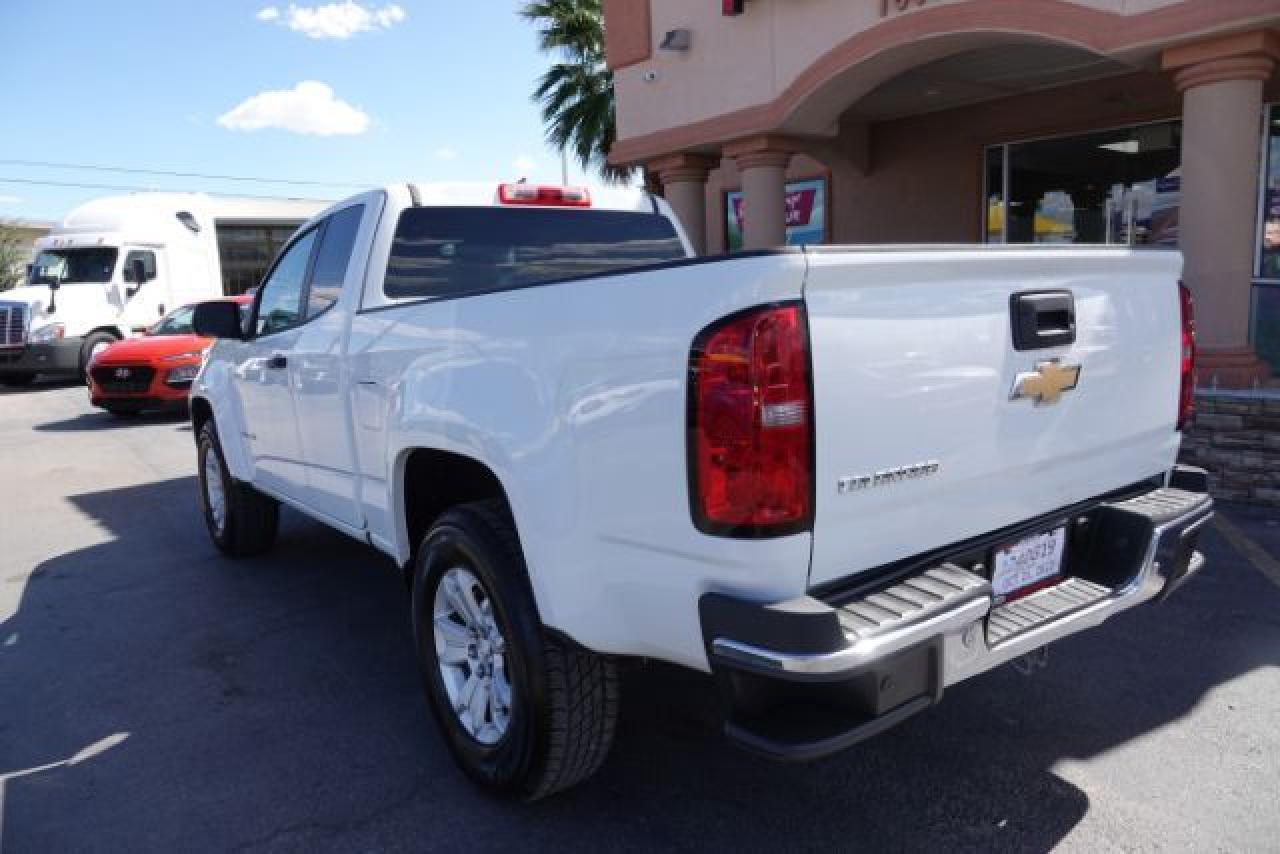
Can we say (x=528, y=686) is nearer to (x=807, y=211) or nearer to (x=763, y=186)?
(x=763, y=186)

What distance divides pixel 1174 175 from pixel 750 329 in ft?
30.7

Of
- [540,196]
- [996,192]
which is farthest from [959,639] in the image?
[996,192]

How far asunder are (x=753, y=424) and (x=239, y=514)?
4.41 meters

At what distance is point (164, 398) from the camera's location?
12.5 m

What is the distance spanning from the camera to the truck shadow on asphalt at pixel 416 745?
9.35 ft

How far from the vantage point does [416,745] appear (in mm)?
3402

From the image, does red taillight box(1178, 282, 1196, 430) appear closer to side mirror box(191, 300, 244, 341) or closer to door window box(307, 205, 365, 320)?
door window box(307, 205, 365, 320)

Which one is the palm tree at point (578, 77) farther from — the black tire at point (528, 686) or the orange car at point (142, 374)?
the black tire at point (528, 686)

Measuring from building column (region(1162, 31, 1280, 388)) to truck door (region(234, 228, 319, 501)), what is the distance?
586 centimetres

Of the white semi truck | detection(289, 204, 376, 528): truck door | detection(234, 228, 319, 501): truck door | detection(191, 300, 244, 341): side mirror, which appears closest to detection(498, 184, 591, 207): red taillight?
detection(289, 204, 376, 528): truck door

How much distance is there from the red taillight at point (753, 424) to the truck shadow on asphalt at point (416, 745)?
113 cm

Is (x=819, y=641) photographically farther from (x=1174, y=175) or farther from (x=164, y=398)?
(x=164, y=398)

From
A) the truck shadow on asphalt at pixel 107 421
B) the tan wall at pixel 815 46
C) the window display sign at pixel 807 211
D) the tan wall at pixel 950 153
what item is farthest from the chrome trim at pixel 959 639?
the truck shadow on asphalt at pixel 107 421

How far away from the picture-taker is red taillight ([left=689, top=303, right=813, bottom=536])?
6.93ft
